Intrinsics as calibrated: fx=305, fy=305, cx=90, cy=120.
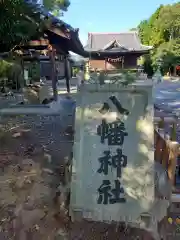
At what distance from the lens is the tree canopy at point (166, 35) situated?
34500 millimetres

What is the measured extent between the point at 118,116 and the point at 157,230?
109 centimetres

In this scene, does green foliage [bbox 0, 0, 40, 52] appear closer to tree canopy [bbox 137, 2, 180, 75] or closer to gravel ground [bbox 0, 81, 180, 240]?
gravel ground [bbox 0, 81, 180, 240]

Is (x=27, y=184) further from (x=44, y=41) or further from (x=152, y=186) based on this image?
(x=44, y=41)

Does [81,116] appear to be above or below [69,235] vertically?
above

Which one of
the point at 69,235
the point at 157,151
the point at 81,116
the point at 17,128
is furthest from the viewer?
the point at 17,128

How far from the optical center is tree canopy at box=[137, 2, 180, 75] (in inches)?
1358

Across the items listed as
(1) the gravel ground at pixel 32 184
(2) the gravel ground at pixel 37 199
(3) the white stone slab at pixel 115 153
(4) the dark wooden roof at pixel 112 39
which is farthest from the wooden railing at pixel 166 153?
(4) the dark wooden roof at pixel 112 39

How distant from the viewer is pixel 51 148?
388cm

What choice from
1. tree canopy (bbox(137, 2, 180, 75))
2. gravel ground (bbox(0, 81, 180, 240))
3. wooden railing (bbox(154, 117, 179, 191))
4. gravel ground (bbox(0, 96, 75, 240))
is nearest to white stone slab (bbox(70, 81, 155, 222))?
gravel ground (bbox(0, 81, 180, 240))

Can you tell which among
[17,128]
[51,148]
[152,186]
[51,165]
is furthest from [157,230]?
[17,128]

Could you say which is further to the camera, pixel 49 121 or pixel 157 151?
pixel 49 121

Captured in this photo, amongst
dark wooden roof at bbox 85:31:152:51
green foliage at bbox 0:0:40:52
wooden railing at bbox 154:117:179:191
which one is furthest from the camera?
dark wooden roof at bbox 85:31:152:51

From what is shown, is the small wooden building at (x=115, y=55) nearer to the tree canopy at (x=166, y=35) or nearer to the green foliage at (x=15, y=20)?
the tree canopy at (x=166, y=35)

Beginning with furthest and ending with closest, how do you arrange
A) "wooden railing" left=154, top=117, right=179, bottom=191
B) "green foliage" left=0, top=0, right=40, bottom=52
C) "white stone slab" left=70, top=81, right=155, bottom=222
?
"green foliage" left=0, top=0, right=40, bottom=52 → "wooden railing" left=154, top=117, right=179, bottom=191 → "white stone slab" left=70, top=81, right=155, bottom=222
